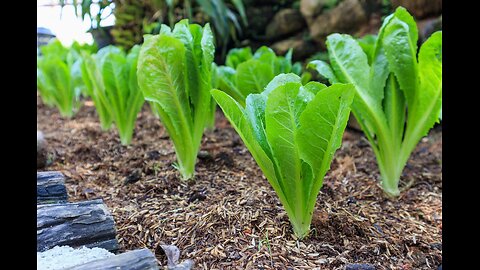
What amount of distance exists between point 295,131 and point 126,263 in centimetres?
51

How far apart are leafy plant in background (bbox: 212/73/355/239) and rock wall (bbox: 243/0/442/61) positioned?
2187 mm

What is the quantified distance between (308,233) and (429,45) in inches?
35.5

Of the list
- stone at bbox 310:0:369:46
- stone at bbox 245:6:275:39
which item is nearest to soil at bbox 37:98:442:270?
stone at bbox 310:0:369:46

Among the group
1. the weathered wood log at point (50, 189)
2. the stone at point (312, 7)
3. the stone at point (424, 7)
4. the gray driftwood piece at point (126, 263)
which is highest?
the stone at point (424, 7)

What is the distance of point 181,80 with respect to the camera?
1514mm

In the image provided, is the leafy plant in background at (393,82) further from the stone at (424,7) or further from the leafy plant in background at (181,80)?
the stone at (424,7)

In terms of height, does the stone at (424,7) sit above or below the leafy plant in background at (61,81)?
above

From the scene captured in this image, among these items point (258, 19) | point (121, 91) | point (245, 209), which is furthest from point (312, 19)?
point (245, 209)

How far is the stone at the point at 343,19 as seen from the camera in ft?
11.4

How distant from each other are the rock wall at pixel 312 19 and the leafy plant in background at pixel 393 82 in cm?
144

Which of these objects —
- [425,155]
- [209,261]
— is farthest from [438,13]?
[209,261]

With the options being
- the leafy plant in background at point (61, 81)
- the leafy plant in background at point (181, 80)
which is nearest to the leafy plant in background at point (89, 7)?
the leafy plant in background at point (61, 81)
